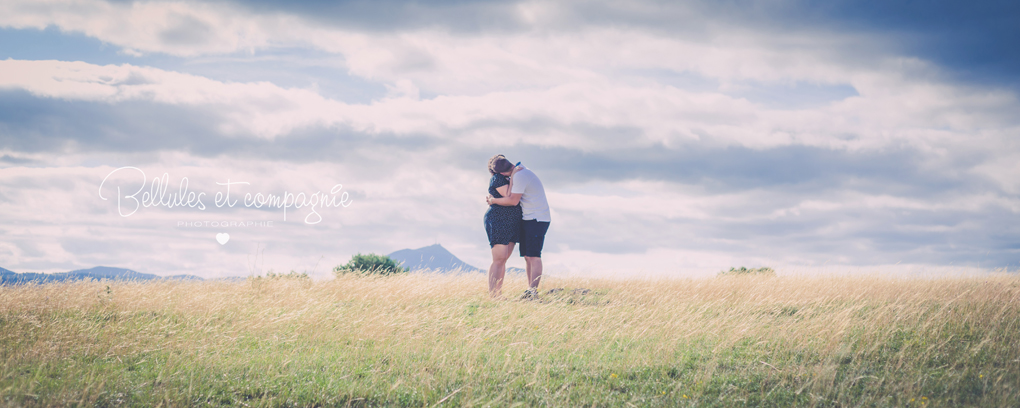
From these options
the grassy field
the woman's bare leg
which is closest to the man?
the woman's bare leg

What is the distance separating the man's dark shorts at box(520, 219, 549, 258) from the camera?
9734 mm

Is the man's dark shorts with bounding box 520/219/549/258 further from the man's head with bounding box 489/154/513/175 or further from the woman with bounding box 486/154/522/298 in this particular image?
the man's head with bounding box 489/154/513/175

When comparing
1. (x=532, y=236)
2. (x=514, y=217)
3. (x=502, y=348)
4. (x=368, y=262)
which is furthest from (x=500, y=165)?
(x=368, y=262)

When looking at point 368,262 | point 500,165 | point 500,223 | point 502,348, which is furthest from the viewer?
point 368,262

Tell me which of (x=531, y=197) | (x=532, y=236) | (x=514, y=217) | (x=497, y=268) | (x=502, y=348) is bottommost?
(x=502, y=348)

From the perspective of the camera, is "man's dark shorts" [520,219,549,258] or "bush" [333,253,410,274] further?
"bush" [333,253,410,274]

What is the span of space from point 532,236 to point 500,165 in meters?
1.38

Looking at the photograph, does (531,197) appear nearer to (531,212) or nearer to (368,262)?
(531,212)

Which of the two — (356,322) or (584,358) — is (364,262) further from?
(584,358)

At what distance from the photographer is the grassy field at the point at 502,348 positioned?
5.17 metres

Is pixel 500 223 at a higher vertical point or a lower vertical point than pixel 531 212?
lower

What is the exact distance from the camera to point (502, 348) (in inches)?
263

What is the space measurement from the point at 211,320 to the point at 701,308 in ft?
24.9

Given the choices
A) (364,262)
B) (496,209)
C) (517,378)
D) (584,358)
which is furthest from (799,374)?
(364,262)
